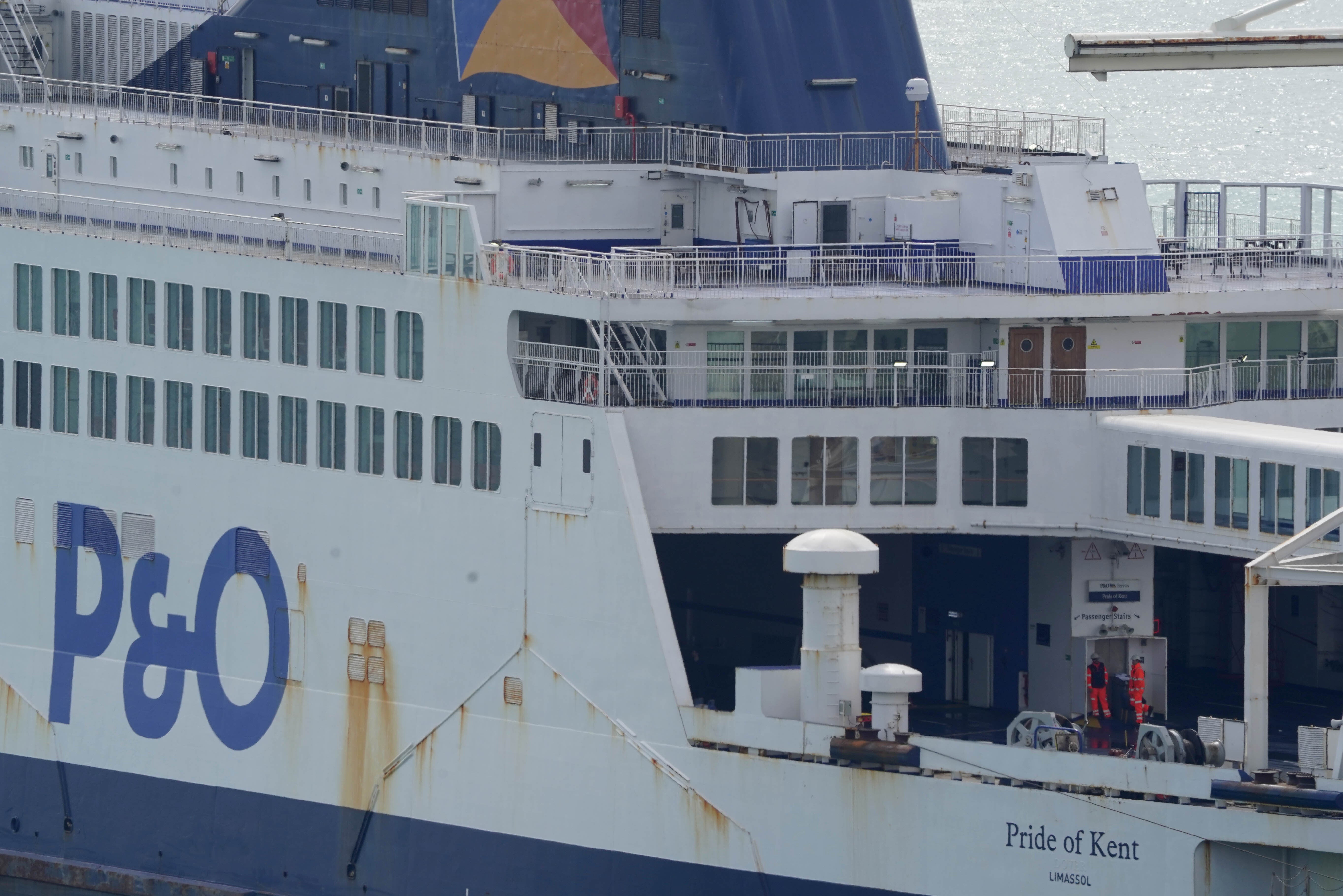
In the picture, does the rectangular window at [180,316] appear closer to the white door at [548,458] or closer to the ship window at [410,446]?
the ship window at [410,446]

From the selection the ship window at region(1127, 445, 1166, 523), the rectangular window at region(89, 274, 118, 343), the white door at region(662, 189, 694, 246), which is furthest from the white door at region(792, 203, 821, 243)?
the rectangular window at region(89, 274, 118, 343)

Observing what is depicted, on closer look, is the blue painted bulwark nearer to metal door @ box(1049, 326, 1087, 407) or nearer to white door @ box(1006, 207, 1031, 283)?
white door @ box(1006, 207, 1031, 283)

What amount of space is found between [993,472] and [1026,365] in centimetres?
161

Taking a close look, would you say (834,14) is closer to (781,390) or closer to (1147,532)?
(781,390)

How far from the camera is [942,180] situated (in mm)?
37000

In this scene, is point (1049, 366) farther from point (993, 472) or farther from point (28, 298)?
point (28, 298)

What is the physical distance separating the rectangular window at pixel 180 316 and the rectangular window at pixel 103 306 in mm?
1039

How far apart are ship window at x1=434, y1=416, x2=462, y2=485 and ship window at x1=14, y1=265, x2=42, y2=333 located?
25.1 ft

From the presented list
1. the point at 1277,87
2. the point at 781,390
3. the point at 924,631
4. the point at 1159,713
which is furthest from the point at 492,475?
the point at 1277,87

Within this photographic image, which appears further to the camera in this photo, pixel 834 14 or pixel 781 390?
pixel 834 14

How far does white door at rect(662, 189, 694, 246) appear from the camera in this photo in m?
38.3

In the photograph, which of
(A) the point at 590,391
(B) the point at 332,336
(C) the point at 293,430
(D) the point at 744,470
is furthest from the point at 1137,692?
(C) the point at 293,430

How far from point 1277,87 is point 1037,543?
4495 inches

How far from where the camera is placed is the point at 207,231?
38062 millimetres
